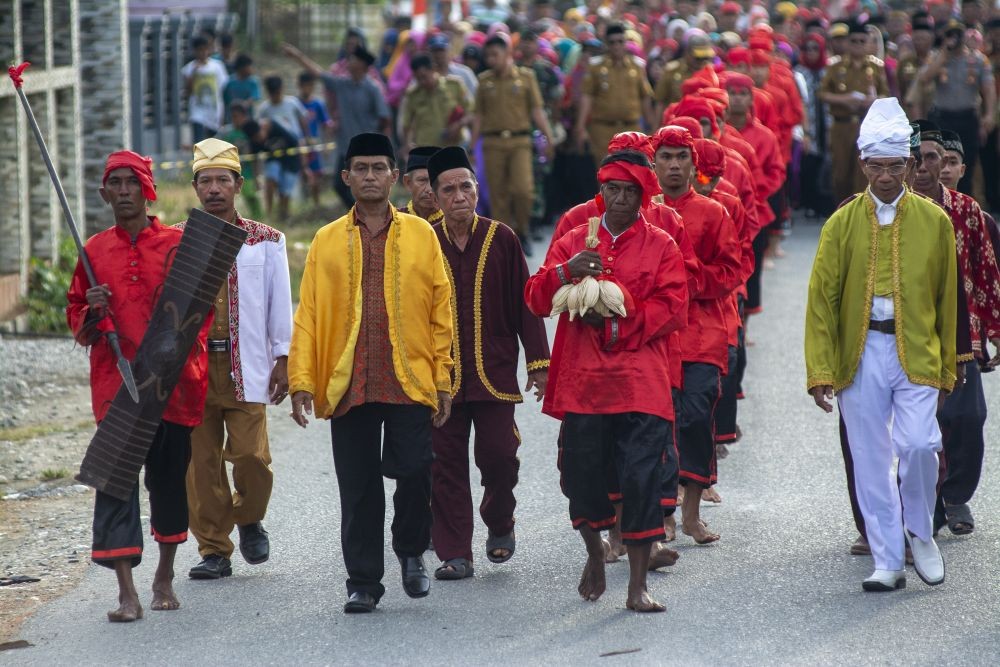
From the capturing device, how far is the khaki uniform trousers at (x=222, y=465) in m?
7.73

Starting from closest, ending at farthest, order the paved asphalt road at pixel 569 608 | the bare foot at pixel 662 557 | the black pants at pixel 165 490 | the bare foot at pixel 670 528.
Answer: the paved asphalt road at pixel 569 608
the black pants at pixel 165 490
the bare foot at pixel 662 557
the bare foot at pixel 670 528

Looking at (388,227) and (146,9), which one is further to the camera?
(146,9)

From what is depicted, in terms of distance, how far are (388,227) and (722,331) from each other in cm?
183

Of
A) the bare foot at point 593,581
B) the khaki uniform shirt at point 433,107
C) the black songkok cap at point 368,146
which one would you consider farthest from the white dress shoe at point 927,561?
the khaki uniform shirt at point 433,107

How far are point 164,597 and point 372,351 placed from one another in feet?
4.23

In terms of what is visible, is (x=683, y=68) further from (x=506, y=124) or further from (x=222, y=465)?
(x=222, y=465)

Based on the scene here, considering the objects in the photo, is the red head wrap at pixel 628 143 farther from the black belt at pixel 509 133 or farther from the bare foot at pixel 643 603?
the black belt at pixel 509 133

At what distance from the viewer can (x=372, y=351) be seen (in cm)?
706

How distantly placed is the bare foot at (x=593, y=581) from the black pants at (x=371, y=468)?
2.42 ft

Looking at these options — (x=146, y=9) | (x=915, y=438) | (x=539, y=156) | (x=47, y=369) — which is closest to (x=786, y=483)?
(x=915, y=438)

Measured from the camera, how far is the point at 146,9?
28828 millimetres

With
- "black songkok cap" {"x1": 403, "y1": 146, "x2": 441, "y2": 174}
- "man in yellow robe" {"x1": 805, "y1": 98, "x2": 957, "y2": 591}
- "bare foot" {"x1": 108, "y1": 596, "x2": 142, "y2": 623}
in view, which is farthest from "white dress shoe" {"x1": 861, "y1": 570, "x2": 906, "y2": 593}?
"bare foot" {"x1": 108, "y1": 596, "x2": 142, "y2": 623}

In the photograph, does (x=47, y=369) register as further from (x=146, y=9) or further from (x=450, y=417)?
(x=146, y=9)

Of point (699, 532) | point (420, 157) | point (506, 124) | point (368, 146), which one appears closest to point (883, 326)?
point (699, 532)
